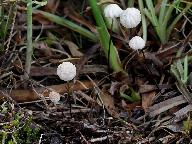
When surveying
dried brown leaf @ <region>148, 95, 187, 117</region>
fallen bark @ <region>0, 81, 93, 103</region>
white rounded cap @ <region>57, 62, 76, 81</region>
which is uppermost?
white rounded cap @ <region>57, 62, 76, 81</region>

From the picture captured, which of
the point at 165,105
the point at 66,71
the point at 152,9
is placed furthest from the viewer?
the point at 152,9

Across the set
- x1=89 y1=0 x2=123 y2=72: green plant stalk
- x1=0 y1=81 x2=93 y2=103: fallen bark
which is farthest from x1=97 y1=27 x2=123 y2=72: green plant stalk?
x1=0 y1=81 x2=93 y2=103: fallen bark

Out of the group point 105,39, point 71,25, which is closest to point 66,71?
point 105,39

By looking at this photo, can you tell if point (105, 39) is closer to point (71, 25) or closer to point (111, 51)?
point (111, 51)

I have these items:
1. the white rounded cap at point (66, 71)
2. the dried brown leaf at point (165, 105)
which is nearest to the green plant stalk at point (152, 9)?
the dried brown leaf at point (165, 105)

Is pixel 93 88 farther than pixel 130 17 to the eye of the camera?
Yes

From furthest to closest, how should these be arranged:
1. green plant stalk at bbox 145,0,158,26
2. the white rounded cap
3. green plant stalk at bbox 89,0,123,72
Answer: green plant stalk at bbox 145,0,158,26
green plant stalk at bbox 89,0,123,72
the white rounded cap

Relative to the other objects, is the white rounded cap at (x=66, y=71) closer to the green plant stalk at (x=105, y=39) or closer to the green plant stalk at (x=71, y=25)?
the green plant stalk at (x=105, y=39)

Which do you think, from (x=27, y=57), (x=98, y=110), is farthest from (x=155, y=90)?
(x=27, y=57)

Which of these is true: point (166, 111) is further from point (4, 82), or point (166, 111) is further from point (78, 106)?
point (4, 82)

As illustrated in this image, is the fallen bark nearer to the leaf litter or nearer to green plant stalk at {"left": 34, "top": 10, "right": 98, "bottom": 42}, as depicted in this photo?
the leaf litter
